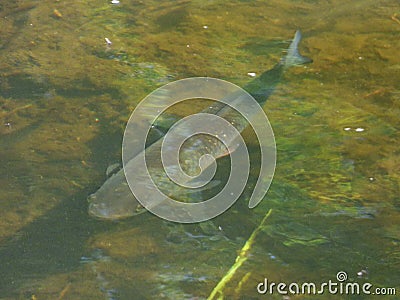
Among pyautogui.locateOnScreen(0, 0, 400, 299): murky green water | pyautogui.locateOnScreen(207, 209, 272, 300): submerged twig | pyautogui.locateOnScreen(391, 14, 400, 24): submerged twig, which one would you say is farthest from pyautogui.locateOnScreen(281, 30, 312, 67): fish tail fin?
pyautogui.locateOnScreen(207, 209, 272, 300): submerged twig

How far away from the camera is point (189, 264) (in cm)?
355

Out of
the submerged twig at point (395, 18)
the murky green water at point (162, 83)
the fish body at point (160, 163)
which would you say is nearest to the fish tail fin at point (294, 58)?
the murky green water at point (162, 83)

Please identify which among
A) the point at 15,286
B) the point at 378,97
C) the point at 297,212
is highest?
the point at 378,97

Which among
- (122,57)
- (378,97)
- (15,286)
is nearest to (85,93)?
(122,57)

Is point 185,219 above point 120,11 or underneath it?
underneath

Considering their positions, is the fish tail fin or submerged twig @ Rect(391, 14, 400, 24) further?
submerged twig @ Rect(391, 14, 400, 24)

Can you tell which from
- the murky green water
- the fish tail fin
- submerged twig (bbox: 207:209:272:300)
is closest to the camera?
submerged twig (bbox: 207:209:272:300)

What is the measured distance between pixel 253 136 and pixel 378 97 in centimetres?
112

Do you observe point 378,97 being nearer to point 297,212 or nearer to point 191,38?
point 297,212

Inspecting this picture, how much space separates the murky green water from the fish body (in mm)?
95

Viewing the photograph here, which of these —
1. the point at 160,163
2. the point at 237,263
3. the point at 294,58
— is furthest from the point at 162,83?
the point at 237,263

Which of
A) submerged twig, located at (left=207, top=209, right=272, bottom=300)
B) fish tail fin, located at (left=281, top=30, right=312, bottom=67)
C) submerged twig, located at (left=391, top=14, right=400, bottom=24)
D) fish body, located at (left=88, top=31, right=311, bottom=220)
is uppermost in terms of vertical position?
submerged twig, located at (left=391, top=14, right=400, bottom=24)

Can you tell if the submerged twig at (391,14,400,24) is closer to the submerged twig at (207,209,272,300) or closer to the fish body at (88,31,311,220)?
the fish body at (88,31,311,220)

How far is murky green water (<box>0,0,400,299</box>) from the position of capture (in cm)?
350
